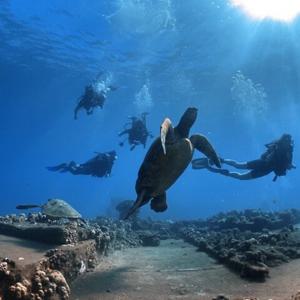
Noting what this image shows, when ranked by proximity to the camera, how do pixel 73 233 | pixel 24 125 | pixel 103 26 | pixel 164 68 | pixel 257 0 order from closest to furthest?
pixel 73 233 → pixel 257 0 → pixel 103 26 → pixel 164 68 → pixel 24 125

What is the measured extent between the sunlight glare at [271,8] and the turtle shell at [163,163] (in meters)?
17.7

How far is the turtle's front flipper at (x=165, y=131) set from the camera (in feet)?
23.3

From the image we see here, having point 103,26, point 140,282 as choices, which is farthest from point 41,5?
point 140,282

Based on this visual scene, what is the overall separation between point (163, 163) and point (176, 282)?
2678 mm

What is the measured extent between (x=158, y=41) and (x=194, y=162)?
1536 cm

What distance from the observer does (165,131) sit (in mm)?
7578

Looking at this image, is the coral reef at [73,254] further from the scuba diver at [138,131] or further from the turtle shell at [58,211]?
the scuba diver at [138,131]

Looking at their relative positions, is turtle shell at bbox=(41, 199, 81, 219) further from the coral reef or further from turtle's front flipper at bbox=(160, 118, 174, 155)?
turtle's front flipper at bbox=(160, 118, 174, 155)

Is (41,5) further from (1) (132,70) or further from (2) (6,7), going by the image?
(1) (132,70)

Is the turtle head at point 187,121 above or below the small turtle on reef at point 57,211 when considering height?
above

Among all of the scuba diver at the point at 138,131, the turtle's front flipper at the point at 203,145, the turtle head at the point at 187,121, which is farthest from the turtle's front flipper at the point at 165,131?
the scuba diver at the point at 138,131

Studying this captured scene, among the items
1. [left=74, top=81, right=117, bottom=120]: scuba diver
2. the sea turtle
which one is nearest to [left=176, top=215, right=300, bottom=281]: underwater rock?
the sea turtle

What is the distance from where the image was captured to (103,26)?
86.8 feet

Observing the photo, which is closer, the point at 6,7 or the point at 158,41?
the point at 6,7
